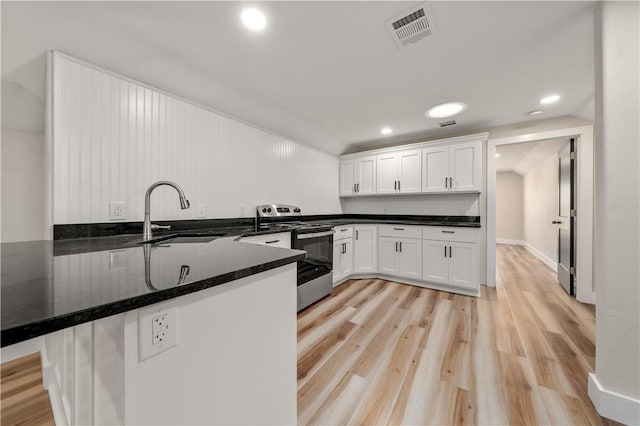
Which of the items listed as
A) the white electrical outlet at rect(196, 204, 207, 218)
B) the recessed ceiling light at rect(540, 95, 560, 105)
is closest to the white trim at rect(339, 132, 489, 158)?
the recessed ceiling light at rect(540, 95, 560, 105)

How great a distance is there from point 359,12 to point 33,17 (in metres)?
1.94

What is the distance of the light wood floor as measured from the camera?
1.29 metres

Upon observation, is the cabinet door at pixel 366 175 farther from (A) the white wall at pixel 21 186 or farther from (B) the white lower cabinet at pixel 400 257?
(A) the white wall at pixel 21 186

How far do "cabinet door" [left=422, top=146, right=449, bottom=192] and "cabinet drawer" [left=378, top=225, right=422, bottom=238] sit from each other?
66 cm

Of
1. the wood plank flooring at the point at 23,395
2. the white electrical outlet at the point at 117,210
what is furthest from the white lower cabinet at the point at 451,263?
the wood plank flooring at the point at 23,395

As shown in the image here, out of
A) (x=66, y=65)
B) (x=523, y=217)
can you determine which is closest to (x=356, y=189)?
(x=66, y=65)

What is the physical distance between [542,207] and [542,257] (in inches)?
43.9

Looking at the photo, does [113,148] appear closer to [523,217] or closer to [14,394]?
[14,394]

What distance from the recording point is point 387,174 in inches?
156

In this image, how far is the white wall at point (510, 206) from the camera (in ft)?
23.0

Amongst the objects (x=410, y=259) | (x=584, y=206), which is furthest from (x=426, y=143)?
(x=584, y=206)

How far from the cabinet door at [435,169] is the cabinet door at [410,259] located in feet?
2.84

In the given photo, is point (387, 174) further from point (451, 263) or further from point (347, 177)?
point (451, 263)

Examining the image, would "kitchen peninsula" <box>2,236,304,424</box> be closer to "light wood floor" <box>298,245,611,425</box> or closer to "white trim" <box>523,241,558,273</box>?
"light wood floor" <box>298,245,611,425</box>
